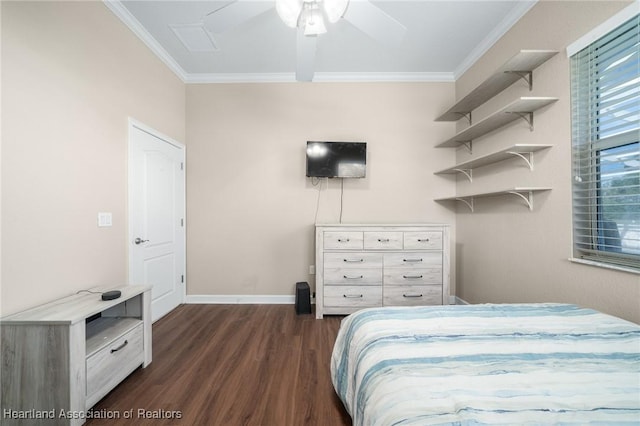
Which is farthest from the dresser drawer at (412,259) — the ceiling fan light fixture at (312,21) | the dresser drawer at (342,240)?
the ceiling fan light fixture at (312,21)

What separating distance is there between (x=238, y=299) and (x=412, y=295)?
2.02 meters

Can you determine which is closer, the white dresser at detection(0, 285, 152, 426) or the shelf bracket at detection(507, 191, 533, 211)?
the white dresser at detection(0, 285, 152, 426)

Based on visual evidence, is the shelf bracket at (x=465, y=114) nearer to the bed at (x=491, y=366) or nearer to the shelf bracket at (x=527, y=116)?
the shelf bracket at (x=527, y=116)

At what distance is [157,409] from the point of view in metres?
1.44

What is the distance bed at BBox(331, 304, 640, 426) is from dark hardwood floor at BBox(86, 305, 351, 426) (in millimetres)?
378

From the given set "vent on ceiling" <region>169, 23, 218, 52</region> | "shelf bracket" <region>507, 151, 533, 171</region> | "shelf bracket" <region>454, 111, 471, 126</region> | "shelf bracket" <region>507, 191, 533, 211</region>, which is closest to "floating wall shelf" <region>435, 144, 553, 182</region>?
"shelf bracket" <region>507, 151, 533, 171</region>

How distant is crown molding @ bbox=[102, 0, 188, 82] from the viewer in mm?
2030

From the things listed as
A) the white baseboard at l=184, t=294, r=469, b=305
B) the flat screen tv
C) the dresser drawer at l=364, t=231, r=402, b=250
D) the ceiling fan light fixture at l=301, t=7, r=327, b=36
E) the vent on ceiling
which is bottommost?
the white baseboard at l=184, t=294, r=469, b=305

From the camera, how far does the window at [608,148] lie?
1371 millimetres

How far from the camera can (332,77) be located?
3.03m

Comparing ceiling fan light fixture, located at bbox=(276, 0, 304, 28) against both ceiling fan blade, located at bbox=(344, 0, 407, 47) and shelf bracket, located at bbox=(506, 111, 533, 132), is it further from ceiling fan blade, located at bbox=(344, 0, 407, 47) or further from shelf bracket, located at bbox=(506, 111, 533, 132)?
shelf bracket, located at bbox=(506, 111, 533, 132)

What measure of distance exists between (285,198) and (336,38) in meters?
1.74

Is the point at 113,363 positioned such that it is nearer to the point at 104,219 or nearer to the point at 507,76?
the point at 104,219

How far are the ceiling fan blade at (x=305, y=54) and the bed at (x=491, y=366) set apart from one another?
65.9 inches
